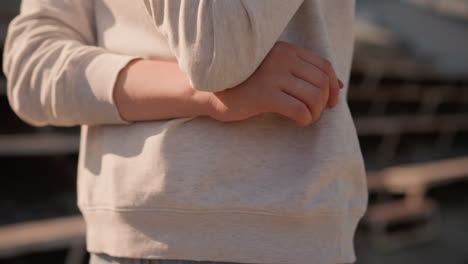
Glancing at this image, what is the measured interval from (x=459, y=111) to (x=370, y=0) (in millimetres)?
1434

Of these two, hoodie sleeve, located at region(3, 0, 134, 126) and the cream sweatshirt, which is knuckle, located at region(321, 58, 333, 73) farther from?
hoodie sleeve, located at region(3, 0, 134, 126)

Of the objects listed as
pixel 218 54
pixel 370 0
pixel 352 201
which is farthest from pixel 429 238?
pixel 370 0

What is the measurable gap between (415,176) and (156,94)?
2268 millimetres

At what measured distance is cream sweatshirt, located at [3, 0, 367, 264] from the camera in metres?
0.36

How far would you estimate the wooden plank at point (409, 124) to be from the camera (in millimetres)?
2669

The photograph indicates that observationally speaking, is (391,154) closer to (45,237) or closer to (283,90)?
(45,237)

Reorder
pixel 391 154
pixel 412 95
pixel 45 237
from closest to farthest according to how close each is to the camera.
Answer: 1. pixel 45 237
2. pixel 391 154
3. pixel 412 95

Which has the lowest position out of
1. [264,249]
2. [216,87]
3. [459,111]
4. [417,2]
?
[459,111]

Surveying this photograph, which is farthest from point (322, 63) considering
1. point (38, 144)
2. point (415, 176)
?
point (415, 176)

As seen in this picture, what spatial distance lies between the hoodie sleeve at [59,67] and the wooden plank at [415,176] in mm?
1979

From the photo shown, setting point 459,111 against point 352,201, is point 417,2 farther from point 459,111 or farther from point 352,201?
point 352,201

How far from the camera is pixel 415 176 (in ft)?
8.04

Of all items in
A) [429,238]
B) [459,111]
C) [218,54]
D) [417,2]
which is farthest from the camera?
[417,2]

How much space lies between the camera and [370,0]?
4422mm
